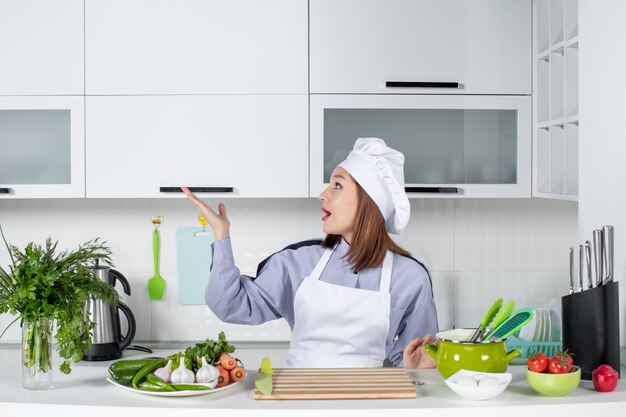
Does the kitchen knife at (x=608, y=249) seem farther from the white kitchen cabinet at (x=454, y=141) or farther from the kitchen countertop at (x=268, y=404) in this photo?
the white kitchen cabinet at (x=454, y=141)

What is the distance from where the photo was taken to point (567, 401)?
1604 mm

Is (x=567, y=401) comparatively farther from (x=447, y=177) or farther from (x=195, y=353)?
(x=447, y=177)

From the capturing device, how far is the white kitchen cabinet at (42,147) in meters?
2.73

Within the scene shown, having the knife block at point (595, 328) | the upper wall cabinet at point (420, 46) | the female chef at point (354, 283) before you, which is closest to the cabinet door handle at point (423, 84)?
the upper wall cabinet at point (420, 46)

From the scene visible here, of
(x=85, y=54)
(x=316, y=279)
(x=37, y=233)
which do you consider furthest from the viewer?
(x=37, y=233)

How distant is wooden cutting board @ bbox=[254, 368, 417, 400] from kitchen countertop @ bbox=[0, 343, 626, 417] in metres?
0.02

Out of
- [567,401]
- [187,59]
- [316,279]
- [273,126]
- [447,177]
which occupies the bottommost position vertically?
[567,401]

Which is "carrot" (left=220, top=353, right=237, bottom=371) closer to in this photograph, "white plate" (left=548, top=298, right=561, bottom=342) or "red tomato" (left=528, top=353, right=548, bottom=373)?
"red tomato" (left=528, top=353, right=548, bottom=373)

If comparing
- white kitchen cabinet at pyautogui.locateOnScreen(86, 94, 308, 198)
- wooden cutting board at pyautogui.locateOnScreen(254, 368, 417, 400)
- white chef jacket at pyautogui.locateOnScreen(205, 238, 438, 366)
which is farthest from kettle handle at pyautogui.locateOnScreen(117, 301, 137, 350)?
wooden cutting board at pyautogui.locateOnScreen(254, 368, 417, 400)

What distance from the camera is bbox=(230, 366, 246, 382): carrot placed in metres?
1.68

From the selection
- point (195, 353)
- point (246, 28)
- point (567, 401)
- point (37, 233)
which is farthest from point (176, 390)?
point (37, 233)

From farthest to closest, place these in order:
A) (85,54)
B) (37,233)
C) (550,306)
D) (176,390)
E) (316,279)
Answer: (37,233) < (550,306) < (85,54) < (316,279) < (176,390)

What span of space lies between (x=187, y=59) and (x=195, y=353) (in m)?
1.37

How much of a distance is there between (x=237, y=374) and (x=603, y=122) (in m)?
1.25
